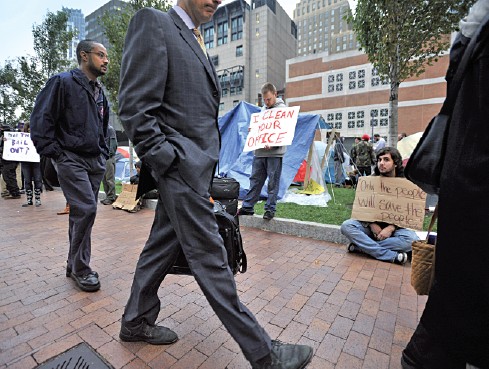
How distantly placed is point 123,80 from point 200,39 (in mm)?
547

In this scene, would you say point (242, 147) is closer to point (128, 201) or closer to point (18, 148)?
point (128, 201)

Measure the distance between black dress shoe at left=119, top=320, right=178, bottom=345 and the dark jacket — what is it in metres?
1.64

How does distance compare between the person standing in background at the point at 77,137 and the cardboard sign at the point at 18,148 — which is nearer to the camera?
the person standing in background at the point at 77,137

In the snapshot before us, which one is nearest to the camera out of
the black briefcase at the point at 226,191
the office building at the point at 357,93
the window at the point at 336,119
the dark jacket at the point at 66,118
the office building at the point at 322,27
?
the dark jacket at the point at 66,118

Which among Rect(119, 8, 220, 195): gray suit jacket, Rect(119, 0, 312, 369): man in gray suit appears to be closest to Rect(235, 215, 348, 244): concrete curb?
Rect(119, 0, 312, 369): man in gray suit

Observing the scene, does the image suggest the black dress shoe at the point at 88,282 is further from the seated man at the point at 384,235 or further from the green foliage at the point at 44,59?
the green foliage at the point at 44,59

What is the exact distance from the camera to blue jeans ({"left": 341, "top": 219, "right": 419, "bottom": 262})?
3.46 metres

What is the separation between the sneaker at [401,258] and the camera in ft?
11.2

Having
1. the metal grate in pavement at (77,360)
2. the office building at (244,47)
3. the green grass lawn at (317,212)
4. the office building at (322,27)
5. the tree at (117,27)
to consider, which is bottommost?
the metal grate in pavement at (77,360)

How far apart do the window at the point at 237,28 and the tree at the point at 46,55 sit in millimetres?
39346

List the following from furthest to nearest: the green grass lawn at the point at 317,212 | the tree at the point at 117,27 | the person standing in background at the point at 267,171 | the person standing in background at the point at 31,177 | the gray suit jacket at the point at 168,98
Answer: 1. the tree at the point at 117,27
2. the person standing in background at the point at 31,177
3. the green grass lawn at the point at 317,212
4. the person standing in background at the point at 267,171
5. the gray suit jacket at the point at 168,98

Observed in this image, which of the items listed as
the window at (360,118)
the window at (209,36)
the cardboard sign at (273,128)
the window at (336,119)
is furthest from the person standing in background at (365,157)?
the window at (209,36)

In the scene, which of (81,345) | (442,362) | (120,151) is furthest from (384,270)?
(120,151)

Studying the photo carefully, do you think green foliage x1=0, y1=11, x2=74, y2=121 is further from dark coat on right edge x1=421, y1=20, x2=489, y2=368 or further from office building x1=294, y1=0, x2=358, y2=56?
office building x1=294, y1=0, x2=358, y2=56
